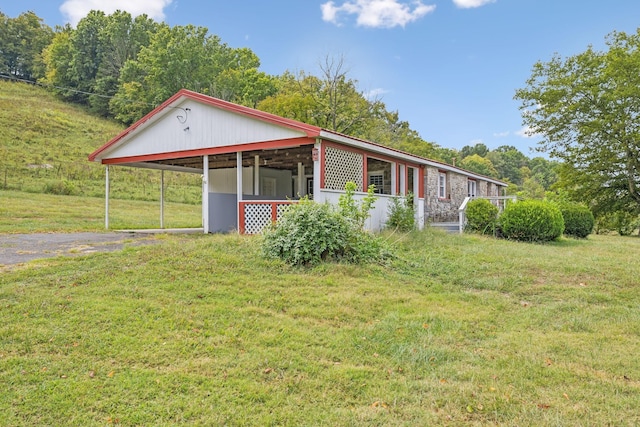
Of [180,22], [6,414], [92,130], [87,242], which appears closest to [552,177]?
[180,22]

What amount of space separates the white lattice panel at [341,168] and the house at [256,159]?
2cm

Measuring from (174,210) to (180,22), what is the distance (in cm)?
3354

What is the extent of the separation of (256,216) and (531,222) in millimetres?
8104

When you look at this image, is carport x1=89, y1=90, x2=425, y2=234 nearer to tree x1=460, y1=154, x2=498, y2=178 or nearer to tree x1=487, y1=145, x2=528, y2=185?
tree x1=460, y1=154, x2=498, y2=178

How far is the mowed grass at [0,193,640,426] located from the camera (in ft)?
9.06

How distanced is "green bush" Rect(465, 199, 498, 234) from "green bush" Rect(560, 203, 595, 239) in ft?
13.2

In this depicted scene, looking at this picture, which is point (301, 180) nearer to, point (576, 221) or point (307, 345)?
point (576, 221)

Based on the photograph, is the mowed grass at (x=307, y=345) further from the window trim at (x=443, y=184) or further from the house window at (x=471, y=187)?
the house window at (x=471, y=187)

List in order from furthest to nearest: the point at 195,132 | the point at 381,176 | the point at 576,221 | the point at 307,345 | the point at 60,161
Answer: the point at 60,161, the point at 381,176, the point at 576,221, the point at 195,132, the point at 307,345

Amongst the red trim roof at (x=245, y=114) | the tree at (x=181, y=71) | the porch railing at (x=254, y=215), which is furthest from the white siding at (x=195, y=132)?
the tree at (x=181, y=71)

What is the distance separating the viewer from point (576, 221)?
15.0m

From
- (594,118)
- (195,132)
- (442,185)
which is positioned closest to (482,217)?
(442,185)

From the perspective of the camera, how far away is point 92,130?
123 feet

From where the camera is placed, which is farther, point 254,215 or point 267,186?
point 267,186
